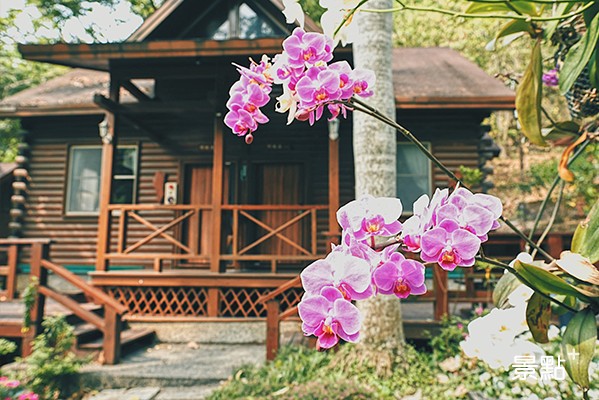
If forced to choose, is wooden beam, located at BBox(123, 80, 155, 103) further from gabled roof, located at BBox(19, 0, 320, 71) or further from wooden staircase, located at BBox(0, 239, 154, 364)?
wooden staircase, located at BBox(0, 239, 154, 364)

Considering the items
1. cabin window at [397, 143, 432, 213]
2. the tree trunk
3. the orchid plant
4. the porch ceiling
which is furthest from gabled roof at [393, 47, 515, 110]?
the orchid plant

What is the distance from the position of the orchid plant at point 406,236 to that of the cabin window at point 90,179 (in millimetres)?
8628

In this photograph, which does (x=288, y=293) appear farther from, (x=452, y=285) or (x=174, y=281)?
(x=452, y=285)

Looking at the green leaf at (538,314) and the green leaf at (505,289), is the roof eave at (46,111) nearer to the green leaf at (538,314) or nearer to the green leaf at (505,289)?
the green leaf at (505,289)

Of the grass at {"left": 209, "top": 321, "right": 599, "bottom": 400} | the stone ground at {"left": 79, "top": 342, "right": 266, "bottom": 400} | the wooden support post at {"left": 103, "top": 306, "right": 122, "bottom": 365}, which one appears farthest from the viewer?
the wooden support post at {"left": 103, "top": 306, "right": 122, "bottom": 365}

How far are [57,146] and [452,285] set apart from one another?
8.48 meters

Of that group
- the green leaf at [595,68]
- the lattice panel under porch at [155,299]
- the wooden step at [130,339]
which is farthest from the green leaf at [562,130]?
the lattice panel under porch at [155,299]

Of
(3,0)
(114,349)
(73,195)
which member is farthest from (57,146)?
(3,0)

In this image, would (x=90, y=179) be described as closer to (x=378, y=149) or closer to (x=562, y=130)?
(x=378, y=149)

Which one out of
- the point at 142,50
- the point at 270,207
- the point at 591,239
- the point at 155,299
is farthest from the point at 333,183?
the point at 591,239

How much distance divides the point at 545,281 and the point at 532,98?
0.64m

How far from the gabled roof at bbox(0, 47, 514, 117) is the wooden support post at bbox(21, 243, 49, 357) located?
3.57 m

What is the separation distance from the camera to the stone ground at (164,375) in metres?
4.08

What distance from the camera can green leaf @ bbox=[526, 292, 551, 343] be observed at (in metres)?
1.01
